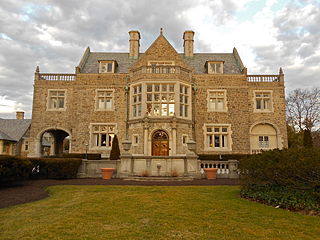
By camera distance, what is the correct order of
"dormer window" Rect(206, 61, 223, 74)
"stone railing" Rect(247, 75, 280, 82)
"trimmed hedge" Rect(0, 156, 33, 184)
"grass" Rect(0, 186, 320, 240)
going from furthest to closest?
1. "dormer window" Rect(206, 61, 223, 74)
2. "stone railing" Rect(247, 75, 280, 82)
3. "trimmed hedge" Rect(0, 156, 33, 184)
4. "grass" Rect(0, 186, 320, 240)

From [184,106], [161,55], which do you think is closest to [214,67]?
[161,55]

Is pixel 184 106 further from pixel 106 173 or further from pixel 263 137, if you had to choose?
pixel 106 173

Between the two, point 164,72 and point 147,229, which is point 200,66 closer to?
point 164,72

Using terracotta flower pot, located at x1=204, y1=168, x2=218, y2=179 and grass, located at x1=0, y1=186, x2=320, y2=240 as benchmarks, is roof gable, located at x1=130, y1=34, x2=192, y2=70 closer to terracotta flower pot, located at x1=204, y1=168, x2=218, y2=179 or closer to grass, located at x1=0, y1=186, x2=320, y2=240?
terracotta flower pot, located at x1=204, y1=168, x2=218, y2=179

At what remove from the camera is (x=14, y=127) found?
4125cm

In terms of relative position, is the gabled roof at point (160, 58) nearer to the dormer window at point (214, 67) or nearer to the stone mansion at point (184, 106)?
the stone mansion at point (184, 106)

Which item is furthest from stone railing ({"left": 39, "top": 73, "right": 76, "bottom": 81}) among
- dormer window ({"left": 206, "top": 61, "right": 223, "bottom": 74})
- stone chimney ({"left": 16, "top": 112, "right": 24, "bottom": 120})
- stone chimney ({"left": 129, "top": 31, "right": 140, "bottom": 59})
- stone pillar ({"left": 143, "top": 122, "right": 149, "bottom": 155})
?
stone chimney ({"left": 16, "top": 112, "right": 24, "bottom": 120})

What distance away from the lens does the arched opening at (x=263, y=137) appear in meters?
23.5

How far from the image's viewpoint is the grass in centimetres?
478

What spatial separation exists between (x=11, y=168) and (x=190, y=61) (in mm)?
20812

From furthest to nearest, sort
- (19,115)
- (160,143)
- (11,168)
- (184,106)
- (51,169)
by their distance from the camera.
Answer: (19,115)
(184,106)
(160,143)
(51,169)
(11,168)

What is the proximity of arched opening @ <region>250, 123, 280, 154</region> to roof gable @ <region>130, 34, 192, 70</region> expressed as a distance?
908 cm

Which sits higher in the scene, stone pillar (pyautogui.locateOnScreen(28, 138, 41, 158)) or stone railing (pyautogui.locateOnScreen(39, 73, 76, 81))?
stone railing (pyautogui.locateOnScreen(39, 73, 76, 81))

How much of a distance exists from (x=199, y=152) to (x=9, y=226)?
1870 centimetres
